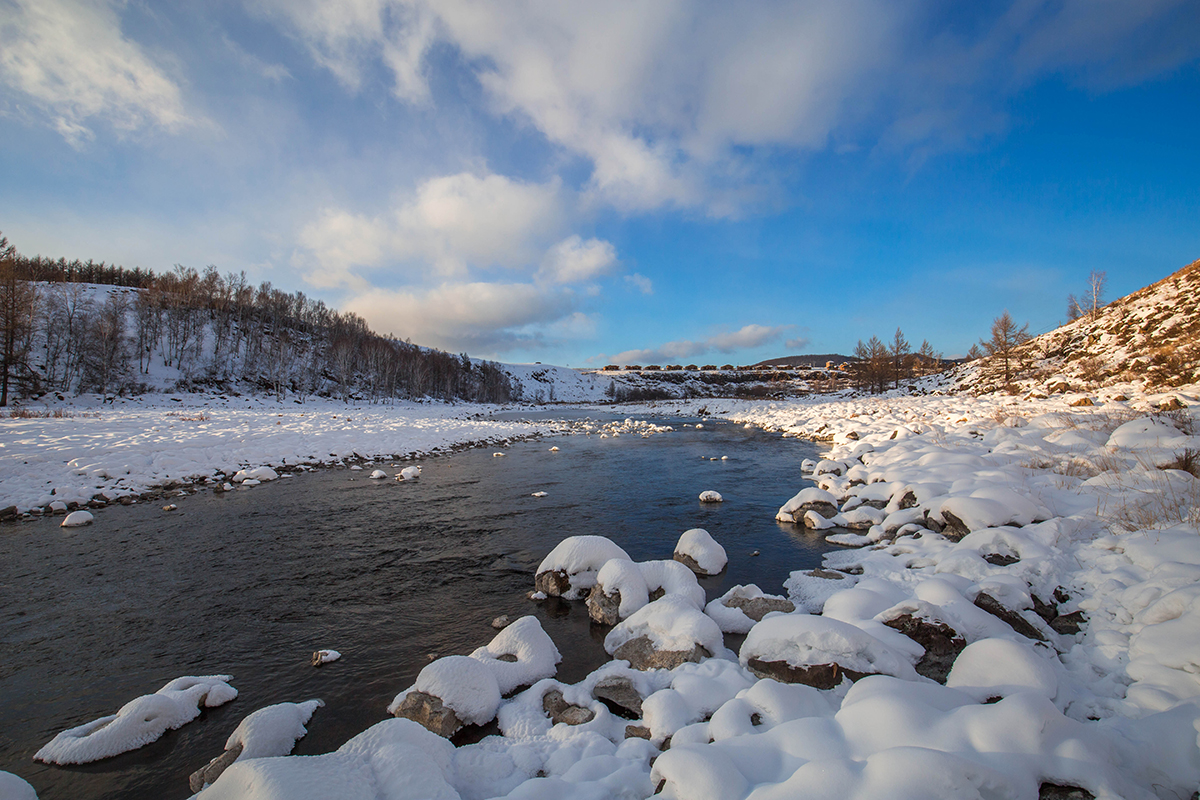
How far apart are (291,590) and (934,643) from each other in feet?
25.7

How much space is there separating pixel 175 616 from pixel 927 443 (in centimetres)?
1622

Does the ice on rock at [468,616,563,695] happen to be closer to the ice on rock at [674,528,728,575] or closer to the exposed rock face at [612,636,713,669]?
the exposed rock face at [612,636,713,669]

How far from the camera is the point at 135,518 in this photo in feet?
30.2

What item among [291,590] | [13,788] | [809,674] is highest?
[809,674]

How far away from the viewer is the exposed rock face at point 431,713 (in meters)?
3.63

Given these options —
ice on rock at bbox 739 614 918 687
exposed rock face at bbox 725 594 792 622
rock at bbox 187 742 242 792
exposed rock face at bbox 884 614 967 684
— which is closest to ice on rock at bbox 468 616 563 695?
rock at bbox 187 742 242 792

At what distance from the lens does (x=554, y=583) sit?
623 cm

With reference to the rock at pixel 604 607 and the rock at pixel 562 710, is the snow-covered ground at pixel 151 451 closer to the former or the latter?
the rock at pixel 604 607

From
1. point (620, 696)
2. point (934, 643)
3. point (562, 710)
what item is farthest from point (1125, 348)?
point (562, 710)

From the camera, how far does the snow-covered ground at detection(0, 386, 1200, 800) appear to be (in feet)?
8.20

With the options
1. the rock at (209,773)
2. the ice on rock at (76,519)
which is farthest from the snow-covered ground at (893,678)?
the ice on rock at (76,519)

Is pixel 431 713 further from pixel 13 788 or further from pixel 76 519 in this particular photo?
pixel 76 519

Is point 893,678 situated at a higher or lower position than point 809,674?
higher

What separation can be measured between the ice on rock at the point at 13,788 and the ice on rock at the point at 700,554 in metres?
6.44
